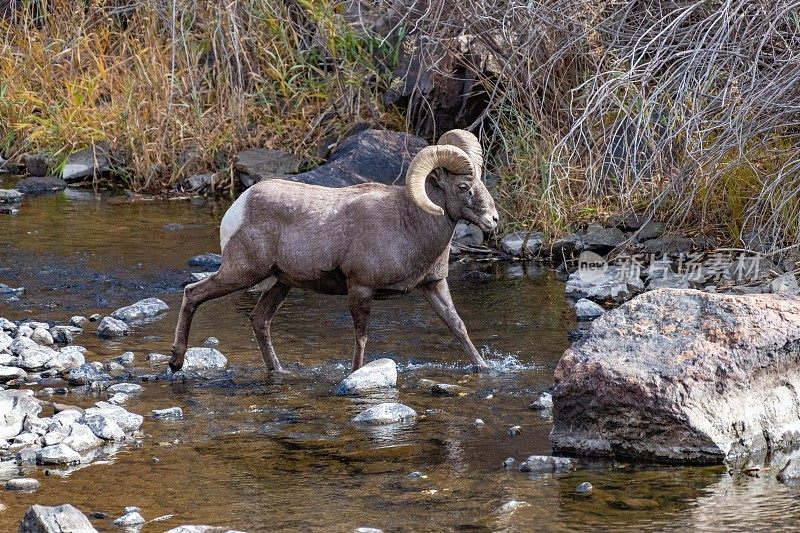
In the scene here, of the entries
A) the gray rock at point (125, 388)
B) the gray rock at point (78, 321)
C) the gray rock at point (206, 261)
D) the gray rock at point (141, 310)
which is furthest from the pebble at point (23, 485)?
the gray rock at point (206, 261)

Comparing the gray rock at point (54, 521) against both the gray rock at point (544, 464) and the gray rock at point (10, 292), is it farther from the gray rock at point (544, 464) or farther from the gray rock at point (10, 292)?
the gray rock at point (10, 292)

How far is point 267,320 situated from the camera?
8328 millimetres

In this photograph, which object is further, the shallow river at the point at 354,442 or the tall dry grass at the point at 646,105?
the tall dry grass at the point at 646,105

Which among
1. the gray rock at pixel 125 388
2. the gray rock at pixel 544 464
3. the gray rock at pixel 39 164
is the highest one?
the gray rock at pixel 39 164

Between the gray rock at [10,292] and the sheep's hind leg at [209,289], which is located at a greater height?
the sheep's hind leg at [209,289]

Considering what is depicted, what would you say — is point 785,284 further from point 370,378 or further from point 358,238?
point 370,378

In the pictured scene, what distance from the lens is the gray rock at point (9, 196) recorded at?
14.4m

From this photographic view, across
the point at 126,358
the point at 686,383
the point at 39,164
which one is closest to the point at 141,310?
the point at 126,358

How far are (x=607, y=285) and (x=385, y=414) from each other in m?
3.77

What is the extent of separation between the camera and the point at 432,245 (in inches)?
317

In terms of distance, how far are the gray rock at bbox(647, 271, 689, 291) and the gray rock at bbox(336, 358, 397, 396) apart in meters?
3.21

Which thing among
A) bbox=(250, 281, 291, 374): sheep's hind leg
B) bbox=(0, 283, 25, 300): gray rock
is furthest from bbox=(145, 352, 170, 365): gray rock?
bbox=(0, 283, 25, 300): gray rock

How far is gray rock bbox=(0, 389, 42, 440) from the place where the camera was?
635 cm

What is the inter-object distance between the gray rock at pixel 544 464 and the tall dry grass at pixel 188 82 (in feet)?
29.7
